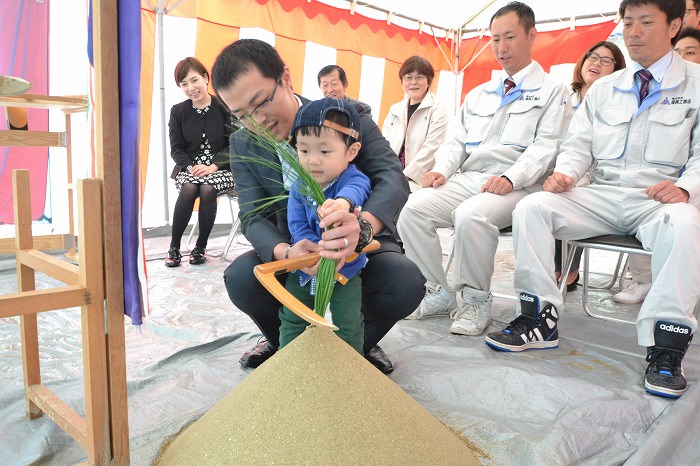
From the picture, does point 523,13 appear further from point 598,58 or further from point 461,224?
point 461,224

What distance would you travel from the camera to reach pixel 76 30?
376cm

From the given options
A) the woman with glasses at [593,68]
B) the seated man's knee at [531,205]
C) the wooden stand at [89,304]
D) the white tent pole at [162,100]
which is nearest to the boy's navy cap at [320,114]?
the wooden stand at [89,304]

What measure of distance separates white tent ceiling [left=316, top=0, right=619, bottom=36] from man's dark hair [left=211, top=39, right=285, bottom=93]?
13.0 feet

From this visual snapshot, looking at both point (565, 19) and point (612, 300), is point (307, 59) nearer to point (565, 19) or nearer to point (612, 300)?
point (565, 19)

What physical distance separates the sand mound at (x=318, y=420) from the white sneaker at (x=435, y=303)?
134 cm

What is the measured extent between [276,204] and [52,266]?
63cm

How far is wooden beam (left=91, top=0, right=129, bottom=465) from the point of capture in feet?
2.66

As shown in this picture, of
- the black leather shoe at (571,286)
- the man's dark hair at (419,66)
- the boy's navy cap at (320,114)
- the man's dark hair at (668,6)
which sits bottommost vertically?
the black leather shoe at (571,286)

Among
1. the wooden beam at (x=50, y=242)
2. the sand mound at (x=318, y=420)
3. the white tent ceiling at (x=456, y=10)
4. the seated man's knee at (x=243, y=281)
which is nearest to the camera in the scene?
the sand mound at (x=318, y=420)

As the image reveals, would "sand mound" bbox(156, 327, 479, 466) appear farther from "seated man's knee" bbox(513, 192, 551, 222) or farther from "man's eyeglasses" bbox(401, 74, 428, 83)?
"man's eyeglasses" bbox(401, 74, 428, 83)

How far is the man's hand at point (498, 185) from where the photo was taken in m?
2.10

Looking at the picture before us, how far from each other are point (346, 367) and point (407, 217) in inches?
57.4

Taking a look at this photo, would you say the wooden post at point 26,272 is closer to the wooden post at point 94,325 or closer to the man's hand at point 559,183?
the wooden post at point 94,325

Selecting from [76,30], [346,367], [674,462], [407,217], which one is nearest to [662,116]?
[407,217]
